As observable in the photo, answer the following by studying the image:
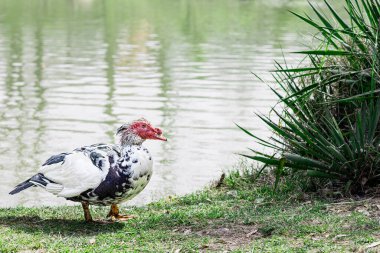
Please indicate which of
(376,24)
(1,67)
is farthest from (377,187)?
(1,67)

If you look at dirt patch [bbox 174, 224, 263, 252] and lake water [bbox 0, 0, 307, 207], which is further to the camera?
lake water [bbox 0, 0, 307, 207]

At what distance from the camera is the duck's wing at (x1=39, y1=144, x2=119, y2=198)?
254 inches

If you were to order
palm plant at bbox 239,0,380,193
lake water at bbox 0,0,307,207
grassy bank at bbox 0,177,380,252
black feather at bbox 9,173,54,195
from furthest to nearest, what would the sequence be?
lake water at bbox 0,0,307,207
palm plant at bbox 239,0,380,193
black feather at bbox 9,173,54,195
grassy bank at bbox 0,177,380,252

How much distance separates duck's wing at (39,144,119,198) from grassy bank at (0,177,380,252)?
1.09 feet

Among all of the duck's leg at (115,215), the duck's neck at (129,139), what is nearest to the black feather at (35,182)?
the duck's leg at (115,215)

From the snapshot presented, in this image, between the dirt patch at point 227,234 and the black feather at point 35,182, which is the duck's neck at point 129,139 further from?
the dirt patch at point 227,234

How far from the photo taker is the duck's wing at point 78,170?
6.45 meters

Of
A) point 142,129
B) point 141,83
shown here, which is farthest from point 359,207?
point 141,83

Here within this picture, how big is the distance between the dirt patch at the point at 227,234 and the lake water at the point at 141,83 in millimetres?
2990

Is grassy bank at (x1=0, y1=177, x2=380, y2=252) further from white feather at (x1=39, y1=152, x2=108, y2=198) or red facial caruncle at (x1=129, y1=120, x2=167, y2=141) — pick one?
red facial caruncle at (x1=129, y1=120, x2=167, y2=141)

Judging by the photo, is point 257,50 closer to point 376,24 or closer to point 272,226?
point 376,24

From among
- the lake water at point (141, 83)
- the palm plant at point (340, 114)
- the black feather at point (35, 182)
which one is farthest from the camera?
the lake water at point (141, 83)

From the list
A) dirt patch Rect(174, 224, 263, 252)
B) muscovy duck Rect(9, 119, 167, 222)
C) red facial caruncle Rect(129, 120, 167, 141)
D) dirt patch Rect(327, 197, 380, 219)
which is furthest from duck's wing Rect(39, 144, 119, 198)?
dirt patch Rect(327, 197, 380, 219)

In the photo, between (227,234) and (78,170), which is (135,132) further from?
(227,234)
